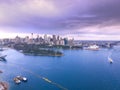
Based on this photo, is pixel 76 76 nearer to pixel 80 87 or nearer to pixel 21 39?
pixel 80 87

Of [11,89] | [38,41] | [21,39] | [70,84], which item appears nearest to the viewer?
[11,89]

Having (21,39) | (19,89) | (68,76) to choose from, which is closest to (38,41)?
(21,39)

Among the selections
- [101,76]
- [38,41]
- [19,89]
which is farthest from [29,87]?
[38,41]

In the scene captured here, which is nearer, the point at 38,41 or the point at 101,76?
the point at 101,76

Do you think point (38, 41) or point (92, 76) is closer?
point (92, 76)

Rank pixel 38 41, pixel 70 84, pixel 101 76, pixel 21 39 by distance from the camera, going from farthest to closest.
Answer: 1. pixel 21 39
2. pixel 38 41
3. pixel 101 76
4. pixel 70 84

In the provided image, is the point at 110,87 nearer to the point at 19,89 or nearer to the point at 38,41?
the point at 19,89

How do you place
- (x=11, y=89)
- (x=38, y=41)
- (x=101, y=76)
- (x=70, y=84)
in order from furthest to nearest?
(x=38, y=41) → (x=101, y=76) → (x=70, y=84) → (x=11, y=89)

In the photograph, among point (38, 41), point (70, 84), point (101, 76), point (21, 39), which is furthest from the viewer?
point (21, 39)
